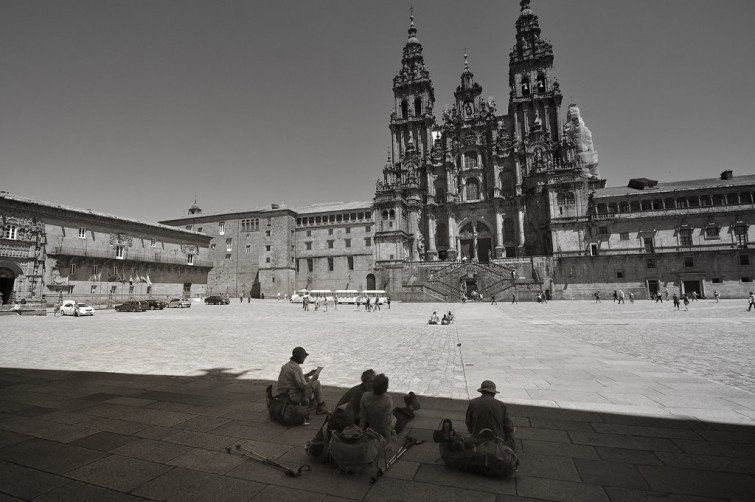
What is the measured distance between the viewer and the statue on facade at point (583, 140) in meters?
74.2

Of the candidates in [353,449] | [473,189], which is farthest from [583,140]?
[353,449]

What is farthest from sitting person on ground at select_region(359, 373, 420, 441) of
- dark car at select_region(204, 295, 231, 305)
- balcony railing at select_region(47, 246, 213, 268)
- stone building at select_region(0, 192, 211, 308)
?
balcony railing at select_region(47, 246, 213, 268)

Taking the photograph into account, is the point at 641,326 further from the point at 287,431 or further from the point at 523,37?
the point at 523,37

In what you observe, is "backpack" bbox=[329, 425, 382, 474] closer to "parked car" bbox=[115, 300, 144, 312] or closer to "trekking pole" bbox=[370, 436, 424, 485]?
"trekking pole" bbox=[370, 436, 424, 485]

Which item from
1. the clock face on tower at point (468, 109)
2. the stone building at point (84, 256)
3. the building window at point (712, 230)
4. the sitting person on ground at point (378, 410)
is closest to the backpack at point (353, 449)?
the sitting person on ground at point (378, 410)

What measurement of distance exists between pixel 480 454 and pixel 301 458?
6.80 feet

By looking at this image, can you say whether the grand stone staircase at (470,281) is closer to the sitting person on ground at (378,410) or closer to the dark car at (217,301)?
the dark car at (217,301)

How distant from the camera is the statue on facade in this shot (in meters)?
74.2

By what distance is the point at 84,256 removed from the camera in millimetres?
40594

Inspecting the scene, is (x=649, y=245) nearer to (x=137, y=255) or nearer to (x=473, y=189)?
(x=473, y=189)

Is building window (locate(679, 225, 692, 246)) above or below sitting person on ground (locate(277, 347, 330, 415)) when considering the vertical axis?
above

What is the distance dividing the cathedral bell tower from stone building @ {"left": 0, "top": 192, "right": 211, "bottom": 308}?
29727mm

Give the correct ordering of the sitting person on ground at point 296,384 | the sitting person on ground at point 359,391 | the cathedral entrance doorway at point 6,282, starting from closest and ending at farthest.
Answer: the sitting person on ground at point 359,391, the sitting person on ground at point 296,384, the cathedral entrance doorway at point 6,282

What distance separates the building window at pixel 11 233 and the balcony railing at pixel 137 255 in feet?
9.90
